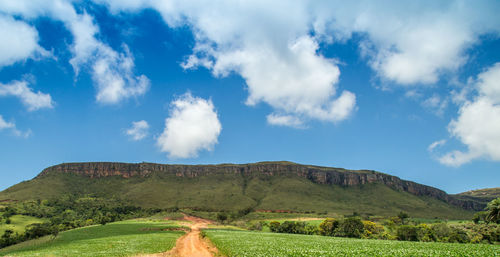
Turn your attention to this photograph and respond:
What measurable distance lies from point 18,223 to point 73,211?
34046 mm

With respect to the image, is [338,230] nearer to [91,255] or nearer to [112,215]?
[91,255]

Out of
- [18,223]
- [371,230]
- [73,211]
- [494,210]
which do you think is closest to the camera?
[494,210]

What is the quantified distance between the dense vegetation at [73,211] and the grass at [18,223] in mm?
1897

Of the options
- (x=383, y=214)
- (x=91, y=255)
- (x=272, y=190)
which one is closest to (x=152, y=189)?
(x=272, y=190)

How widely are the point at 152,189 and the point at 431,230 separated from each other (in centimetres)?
16995

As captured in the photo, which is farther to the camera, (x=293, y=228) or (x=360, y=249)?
(x=293, y=228)

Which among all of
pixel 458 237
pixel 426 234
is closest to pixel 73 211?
pixel 426 234

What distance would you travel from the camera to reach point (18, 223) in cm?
10981

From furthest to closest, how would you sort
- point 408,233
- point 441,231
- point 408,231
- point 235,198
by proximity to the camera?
1. point 235,198
2. point 408,231
3. point 408,233
4. point 441,231

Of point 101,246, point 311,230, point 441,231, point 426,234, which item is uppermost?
point 101,246

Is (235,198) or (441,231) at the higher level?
(235,198)

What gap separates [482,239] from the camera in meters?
67.4

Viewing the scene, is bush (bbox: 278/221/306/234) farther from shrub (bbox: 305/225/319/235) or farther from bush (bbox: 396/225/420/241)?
bush (bbox: 396/225/420/241)

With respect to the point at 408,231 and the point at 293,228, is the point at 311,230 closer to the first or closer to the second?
the point at 293,228
